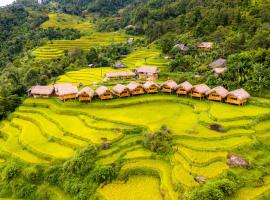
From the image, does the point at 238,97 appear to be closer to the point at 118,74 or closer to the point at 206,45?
the point at 118,74

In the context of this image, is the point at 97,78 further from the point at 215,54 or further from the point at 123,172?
the point at 123,172

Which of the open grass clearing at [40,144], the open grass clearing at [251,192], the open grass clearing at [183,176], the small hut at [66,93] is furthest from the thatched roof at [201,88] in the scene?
the open grass clearing at [40,144]

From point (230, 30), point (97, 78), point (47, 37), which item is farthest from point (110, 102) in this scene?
point (47, 37)

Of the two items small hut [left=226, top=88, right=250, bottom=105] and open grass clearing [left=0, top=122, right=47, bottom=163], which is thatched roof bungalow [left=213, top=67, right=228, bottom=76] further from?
open grass clearing [left=0, top=122, right=47, bottom=163]

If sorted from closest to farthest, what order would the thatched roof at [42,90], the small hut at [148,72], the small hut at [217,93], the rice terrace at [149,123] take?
1. the rice terrace at [149,123]
2. the small hut at [217,93]
3. the thatched roof at [42,90]
4. the small hut at [148,72]

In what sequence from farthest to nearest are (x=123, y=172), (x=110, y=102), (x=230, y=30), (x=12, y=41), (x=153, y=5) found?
1. (x=153, y=5)
2. (x=12, y=41)
3. (x=230, y=30)
4. (x=110, y=102)
5. (x=123, y=172)

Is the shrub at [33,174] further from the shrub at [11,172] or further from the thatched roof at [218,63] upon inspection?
the thatched roof at [218,63]

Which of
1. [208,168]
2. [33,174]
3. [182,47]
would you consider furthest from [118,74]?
[208,168]
